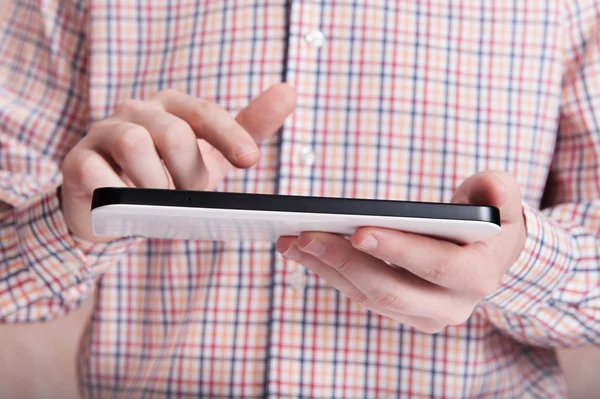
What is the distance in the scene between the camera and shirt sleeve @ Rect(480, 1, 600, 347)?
0.71 m

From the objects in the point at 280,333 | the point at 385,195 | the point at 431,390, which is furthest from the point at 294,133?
the point at 431,390

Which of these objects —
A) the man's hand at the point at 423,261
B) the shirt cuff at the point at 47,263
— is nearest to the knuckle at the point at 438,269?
the man's hand at the point at 423,261

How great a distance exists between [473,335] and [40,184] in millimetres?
602

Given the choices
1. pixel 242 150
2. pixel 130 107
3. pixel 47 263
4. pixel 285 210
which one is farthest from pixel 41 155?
pixel 285 210

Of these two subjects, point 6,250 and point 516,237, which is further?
point 6,250

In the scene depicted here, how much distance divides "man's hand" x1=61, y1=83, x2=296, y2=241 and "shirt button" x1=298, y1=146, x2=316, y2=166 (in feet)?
0.60

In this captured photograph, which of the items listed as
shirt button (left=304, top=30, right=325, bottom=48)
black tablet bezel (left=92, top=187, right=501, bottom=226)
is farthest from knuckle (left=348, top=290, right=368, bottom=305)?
shirt button (left=304, top=30, right=325, bottom=48)

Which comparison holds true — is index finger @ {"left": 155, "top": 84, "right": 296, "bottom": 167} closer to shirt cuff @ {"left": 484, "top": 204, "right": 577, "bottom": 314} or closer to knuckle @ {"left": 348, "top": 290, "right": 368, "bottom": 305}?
knuckle @ {"left": 348, "top": 290, "right": 368, "bottom": 305}

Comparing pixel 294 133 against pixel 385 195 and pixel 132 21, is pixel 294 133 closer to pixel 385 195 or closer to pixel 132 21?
pixel 385 195

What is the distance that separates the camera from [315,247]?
53 cm

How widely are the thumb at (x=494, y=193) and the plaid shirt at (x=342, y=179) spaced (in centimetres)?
21

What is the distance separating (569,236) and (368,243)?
39cm

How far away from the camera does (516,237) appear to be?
24.6 inches

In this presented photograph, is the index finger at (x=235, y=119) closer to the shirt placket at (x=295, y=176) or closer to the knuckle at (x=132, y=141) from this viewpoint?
the knuckle at (x=132, y=141)
